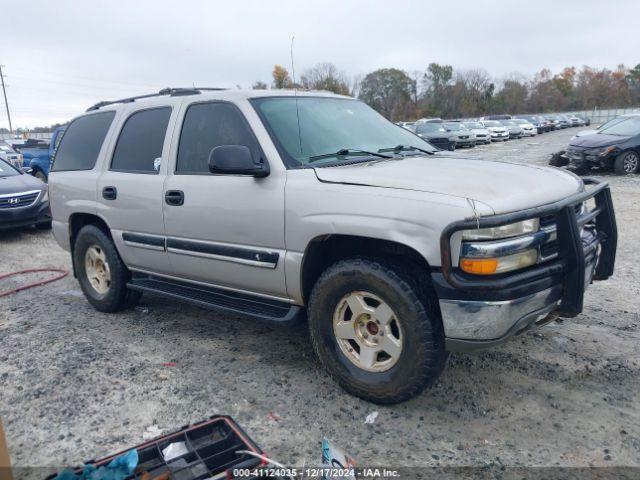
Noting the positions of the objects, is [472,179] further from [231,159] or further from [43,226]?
[43,226]

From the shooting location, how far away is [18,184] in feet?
30.6

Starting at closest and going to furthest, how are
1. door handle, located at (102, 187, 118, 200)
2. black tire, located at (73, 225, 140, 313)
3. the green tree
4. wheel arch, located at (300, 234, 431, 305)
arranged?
1. wheel arch, located at (300, 234, 431, 305)
2. door handle, located at (102, 187, 118, 200)
3. black tire, located at (73, 225, 140, 313)
4. the green tree

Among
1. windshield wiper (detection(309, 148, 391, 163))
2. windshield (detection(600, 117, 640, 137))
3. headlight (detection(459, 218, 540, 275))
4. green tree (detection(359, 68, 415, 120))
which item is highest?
green tree (detection(359, 68, 415, 120))

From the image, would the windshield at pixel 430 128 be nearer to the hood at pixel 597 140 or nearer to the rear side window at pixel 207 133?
the hood at pixel 597 140

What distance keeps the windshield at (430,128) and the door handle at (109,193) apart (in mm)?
23257

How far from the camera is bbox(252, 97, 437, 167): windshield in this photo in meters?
3.65

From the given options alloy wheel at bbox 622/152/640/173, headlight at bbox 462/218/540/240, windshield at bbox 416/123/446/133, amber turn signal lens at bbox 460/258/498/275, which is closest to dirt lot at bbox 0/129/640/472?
amber turn signal lens at bbox 460/258/498/275

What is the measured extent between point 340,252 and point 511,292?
3.61 ft

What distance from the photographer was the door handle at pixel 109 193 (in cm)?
461

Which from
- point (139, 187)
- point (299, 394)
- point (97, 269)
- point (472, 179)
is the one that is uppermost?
point (472, 179)

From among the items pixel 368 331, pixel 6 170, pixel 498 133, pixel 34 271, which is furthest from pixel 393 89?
pixel 368 331

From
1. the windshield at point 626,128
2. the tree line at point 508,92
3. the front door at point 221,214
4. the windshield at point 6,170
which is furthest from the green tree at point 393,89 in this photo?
the front door at point 221,214

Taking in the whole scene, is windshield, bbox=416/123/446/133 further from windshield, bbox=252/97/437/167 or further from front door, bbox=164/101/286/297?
front door, bbox=164/101/286/297

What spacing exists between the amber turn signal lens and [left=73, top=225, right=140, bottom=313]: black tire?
3.27 meters
